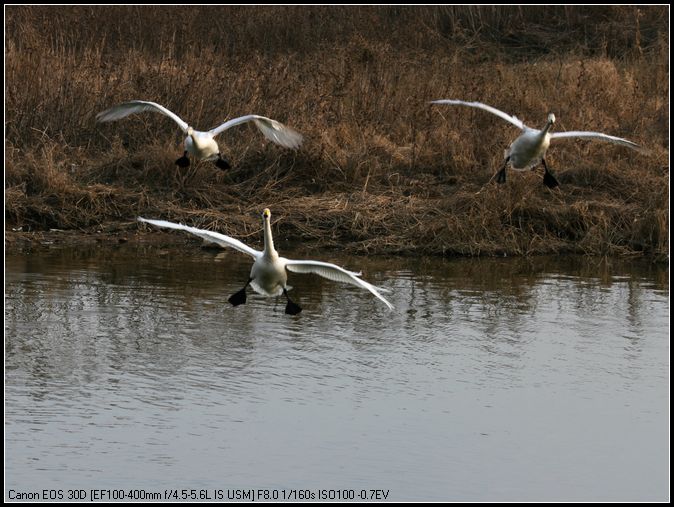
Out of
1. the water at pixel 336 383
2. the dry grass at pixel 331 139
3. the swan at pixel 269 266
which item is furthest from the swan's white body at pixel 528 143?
the dry grass at pixel 331 139

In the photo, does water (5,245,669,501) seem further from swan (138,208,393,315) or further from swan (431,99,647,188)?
swan (431,99,647,188)

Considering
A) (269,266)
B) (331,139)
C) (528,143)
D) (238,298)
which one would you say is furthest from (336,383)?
(331,139)

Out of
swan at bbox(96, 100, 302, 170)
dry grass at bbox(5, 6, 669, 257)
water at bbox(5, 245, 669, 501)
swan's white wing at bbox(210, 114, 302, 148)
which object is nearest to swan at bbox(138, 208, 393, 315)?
water at bbox(5, 245, 669, 501)

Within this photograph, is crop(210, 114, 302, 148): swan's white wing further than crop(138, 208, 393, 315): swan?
Yes

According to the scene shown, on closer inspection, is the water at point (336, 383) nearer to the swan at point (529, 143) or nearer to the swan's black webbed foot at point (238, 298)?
the swan's black webbed foot at point (238, 298)

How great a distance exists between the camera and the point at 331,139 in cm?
1655

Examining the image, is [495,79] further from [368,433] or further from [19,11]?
[368,433]

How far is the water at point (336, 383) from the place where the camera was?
8.34 m

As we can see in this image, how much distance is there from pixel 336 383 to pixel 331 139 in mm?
6964

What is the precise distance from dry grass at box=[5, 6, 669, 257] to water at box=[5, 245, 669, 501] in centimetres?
120

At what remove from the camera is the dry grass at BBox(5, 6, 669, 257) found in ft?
49.6

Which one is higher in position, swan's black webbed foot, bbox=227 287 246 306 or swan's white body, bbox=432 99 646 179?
swan's white body, bbox=432 99 646 179

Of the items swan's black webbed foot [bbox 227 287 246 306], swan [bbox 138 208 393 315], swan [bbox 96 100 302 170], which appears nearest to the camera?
swan [bbox 138 208 393 315]

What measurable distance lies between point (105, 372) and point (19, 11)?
1096 cm
